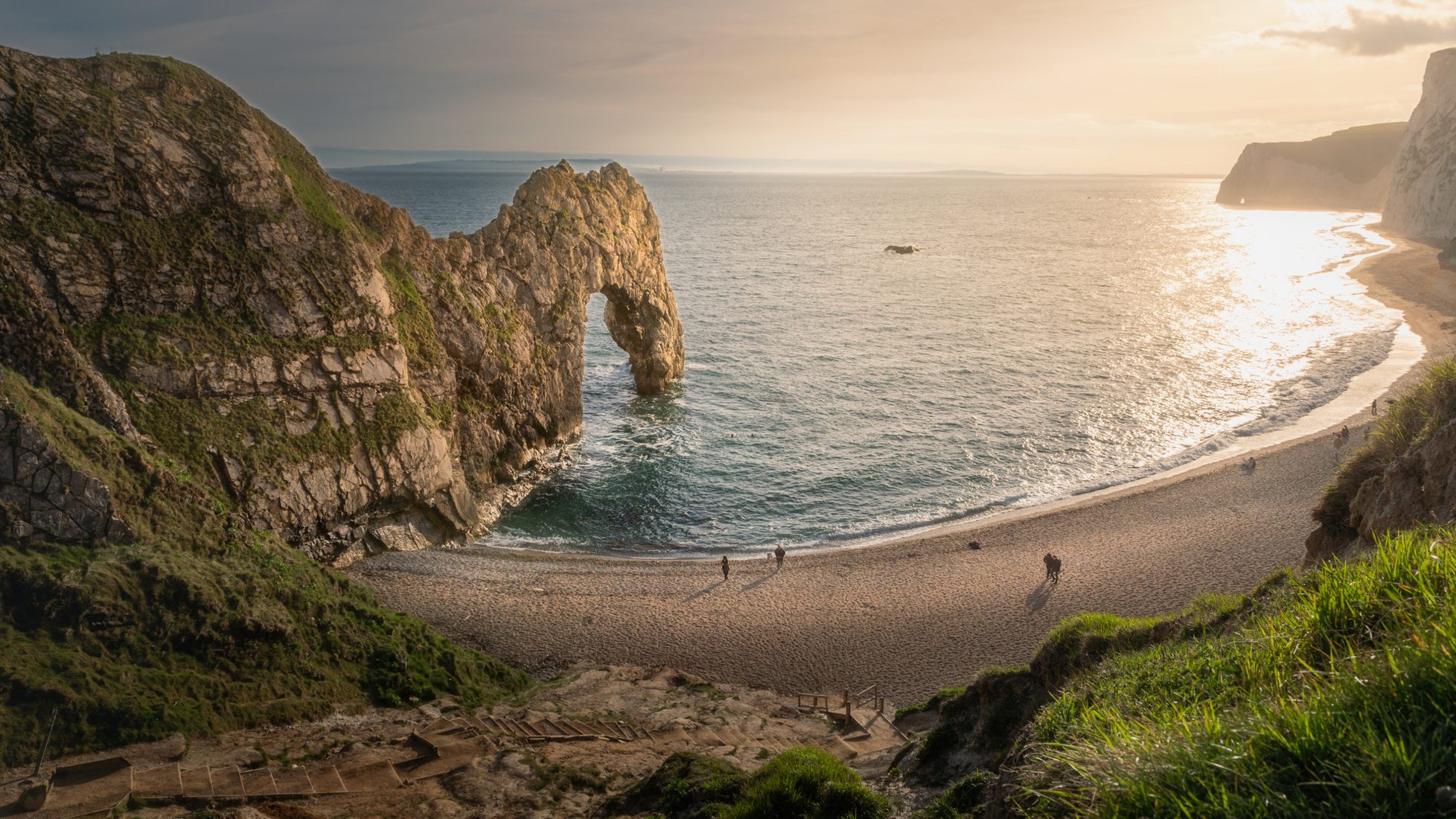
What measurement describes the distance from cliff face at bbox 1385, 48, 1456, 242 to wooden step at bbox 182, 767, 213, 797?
154m

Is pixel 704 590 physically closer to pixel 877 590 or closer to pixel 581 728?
pixel 877 590

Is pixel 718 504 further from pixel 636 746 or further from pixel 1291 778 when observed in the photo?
pixel 1291 778

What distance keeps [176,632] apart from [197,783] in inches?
217

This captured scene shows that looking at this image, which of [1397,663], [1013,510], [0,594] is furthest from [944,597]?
[0,594]

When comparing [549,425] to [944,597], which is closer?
[944,597]

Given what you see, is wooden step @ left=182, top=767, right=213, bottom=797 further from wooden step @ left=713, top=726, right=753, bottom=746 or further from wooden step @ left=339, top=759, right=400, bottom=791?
wooden step @ left=713, top=726, right=753, bottom=746

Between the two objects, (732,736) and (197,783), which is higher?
(197,783)

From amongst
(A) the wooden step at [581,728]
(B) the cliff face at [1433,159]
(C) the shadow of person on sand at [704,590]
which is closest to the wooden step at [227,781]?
(A) the wooden step at [581,728]

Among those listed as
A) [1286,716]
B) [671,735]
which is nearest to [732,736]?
[671,735]

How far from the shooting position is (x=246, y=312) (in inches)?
1280

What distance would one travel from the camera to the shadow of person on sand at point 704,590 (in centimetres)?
3406

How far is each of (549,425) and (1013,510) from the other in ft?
91.1

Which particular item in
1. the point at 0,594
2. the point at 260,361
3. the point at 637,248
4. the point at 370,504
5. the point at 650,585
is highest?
the point at 637,248

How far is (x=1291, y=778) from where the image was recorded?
5250 mm
